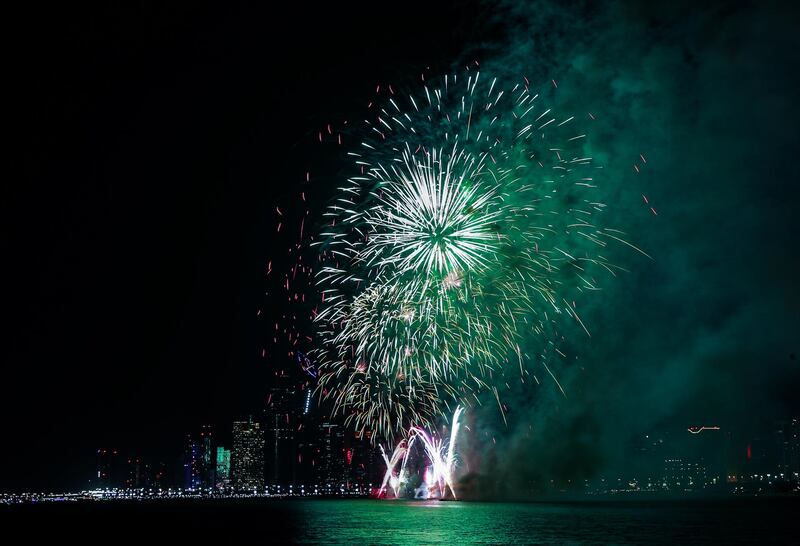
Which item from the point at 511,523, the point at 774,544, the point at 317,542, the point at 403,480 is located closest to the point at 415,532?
the point at 317,542

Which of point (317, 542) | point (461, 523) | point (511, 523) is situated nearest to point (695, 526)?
point (511, 523)

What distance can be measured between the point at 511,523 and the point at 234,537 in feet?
97.3

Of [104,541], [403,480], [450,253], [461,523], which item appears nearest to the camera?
[450,253]

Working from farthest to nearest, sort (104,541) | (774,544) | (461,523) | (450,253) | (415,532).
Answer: (461,523)
(415,532)
(104,541)
(774,544)
(450,253)

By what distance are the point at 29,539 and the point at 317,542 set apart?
23.2 meters

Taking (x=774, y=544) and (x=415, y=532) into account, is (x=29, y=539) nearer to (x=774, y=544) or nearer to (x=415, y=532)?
(x=415, y=532)

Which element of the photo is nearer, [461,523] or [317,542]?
[317,542]

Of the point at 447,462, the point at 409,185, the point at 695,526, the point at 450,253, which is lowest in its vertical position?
the point at 695,526

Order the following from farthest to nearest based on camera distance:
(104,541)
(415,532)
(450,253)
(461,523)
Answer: (461,523) < (415,532) < (104,541) < (450,253)

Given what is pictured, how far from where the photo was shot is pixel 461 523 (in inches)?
3014

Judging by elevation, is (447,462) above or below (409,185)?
below

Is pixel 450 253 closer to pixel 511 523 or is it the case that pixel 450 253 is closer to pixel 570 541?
pixel 570 541

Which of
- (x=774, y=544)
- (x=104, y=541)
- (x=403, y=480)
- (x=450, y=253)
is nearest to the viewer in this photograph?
(x=450, y=253)

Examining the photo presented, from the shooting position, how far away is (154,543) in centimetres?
5644
